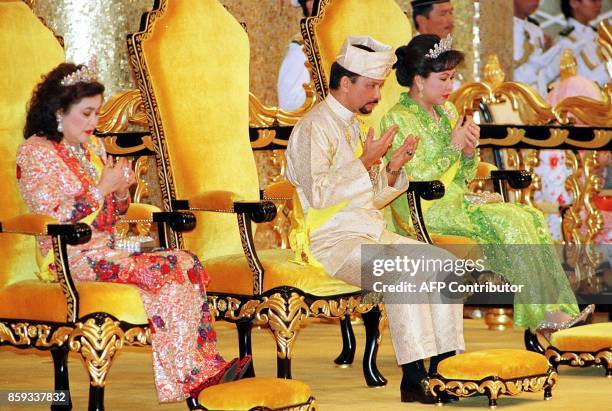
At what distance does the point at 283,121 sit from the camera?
6523 millimetres

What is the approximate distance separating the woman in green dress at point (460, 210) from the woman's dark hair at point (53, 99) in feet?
4.65

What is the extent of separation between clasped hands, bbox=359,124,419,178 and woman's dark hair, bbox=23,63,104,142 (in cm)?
95

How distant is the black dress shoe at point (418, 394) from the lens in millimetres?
4816

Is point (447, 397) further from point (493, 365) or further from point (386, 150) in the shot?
point (386, 150)

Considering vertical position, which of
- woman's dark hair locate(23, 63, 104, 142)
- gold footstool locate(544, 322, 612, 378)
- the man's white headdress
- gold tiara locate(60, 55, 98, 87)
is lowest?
gold footstool locate(544, 322, 612, 378)

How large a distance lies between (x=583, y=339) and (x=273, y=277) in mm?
1244

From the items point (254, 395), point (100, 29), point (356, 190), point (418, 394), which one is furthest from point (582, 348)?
point (100, 29)

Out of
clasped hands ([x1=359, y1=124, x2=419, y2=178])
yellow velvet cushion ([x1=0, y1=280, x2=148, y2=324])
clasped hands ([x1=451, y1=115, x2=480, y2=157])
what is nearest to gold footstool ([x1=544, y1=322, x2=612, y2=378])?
clasped hands ([x1=451, y1=115, x2=480, y2=157])

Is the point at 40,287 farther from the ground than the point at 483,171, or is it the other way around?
the point at 483,171

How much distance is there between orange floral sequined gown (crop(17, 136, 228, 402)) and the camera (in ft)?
14.8

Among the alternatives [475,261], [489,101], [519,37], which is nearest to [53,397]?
[475,261]

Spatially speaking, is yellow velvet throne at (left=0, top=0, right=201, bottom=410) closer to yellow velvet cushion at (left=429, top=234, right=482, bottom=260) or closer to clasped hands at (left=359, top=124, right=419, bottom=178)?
clasped hands at (left=359, top=124, right=419, bottom=178)

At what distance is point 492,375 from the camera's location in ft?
15.4

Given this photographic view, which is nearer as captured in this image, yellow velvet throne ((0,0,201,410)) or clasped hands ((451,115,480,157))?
yellow velvet throne ((0,0,201,410))
